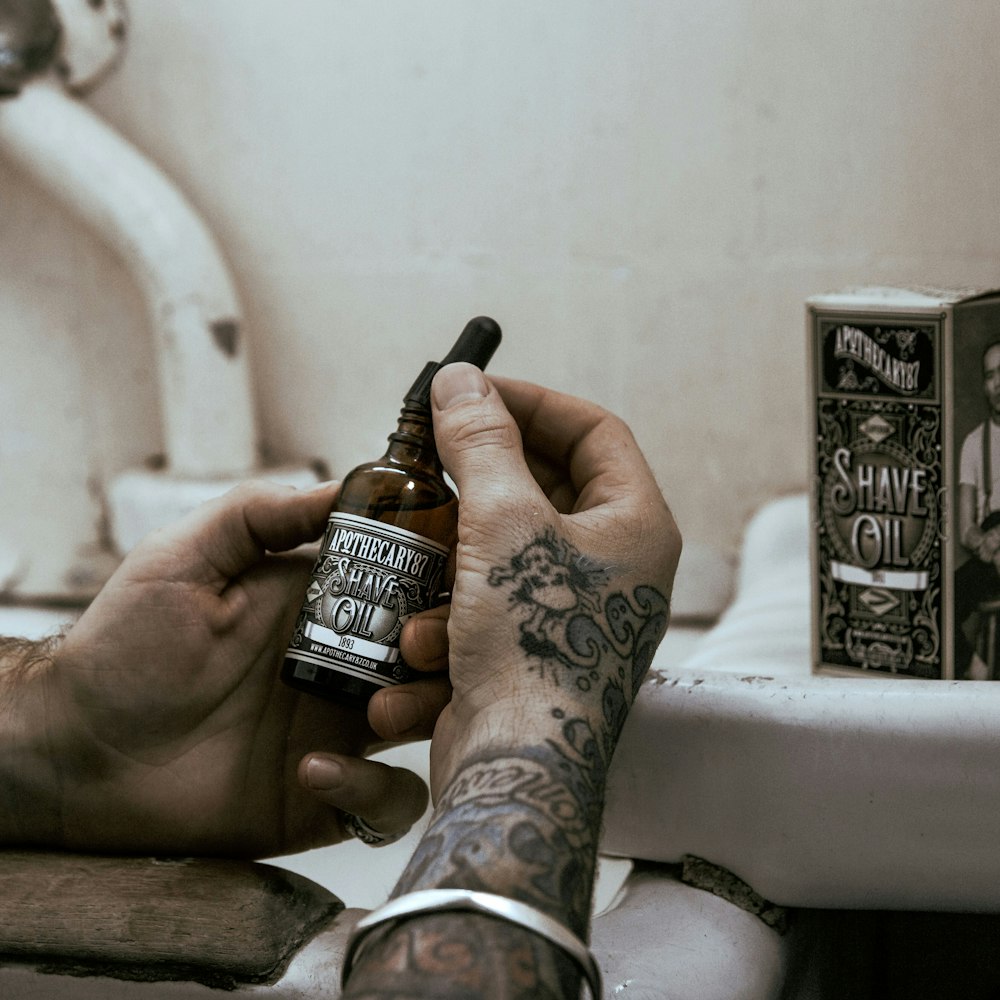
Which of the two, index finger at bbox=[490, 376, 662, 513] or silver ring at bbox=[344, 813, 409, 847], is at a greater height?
index finger at bbox=[490, 376, 662, 513]

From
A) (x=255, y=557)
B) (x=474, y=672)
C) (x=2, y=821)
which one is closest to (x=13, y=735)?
(x=2, y=821)

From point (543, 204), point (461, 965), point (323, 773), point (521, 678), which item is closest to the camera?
point (461, 965)

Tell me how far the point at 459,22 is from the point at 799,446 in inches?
27.2

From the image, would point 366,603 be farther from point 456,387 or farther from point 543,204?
point 543,204

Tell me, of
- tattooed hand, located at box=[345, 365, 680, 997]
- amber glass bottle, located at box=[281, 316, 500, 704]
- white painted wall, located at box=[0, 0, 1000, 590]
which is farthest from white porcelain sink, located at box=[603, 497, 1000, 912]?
white painted wall, located at box=[0, 0, 1000, 590]

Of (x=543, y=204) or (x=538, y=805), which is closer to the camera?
(x=538, y=805)

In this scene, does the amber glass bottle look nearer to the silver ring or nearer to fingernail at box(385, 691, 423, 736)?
fingernail at box(385, 691, 423, 736)

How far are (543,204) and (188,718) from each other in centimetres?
90

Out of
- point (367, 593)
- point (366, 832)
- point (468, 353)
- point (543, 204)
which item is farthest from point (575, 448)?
point (543, 204)

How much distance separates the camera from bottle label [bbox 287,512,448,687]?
647 mm

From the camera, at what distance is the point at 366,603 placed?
65 cm

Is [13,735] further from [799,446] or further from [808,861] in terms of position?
[799,446]

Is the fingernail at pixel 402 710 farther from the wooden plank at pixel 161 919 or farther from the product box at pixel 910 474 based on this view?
the product box at pixel 910 474

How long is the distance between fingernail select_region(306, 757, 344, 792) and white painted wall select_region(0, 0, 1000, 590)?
2.79 ft
